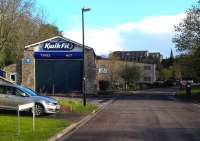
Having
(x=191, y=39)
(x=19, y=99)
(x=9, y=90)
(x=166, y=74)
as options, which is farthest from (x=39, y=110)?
A: (x=166, y=74)

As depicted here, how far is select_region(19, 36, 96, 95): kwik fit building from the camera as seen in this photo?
69.1 metres

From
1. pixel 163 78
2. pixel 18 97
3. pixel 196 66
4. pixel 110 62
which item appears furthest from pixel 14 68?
pixel 163 78

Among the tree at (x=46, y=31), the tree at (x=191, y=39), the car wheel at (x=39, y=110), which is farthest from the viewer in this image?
the tree at (x=46, y=31)

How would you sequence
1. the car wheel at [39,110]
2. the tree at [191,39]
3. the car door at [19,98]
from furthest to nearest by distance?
the tree at [191,39] → the car wheel at [39,110] → the car door at [19,98]

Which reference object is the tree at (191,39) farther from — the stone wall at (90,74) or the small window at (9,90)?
the small window at (9,90)

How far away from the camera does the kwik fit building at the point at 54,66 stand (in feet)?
227

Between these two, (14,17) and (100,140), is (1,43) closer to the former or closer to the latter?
(14,17)

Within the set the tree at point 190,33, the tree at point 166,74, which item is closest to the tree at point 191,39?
the tree at point 190,33

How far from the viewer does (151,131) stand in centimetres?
2020

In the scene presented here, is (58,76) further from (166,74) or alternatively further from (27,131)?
(166,74)

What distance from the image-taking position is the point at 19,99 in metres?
27.4

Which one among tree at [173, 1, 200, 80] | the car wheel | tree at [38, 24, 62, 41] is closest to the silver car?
the car wheel

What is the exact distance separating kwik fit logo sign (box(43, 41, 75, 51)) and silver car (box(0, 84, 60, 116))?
41551 millimetres

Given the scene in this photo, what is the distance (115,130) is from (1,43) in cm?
4263
